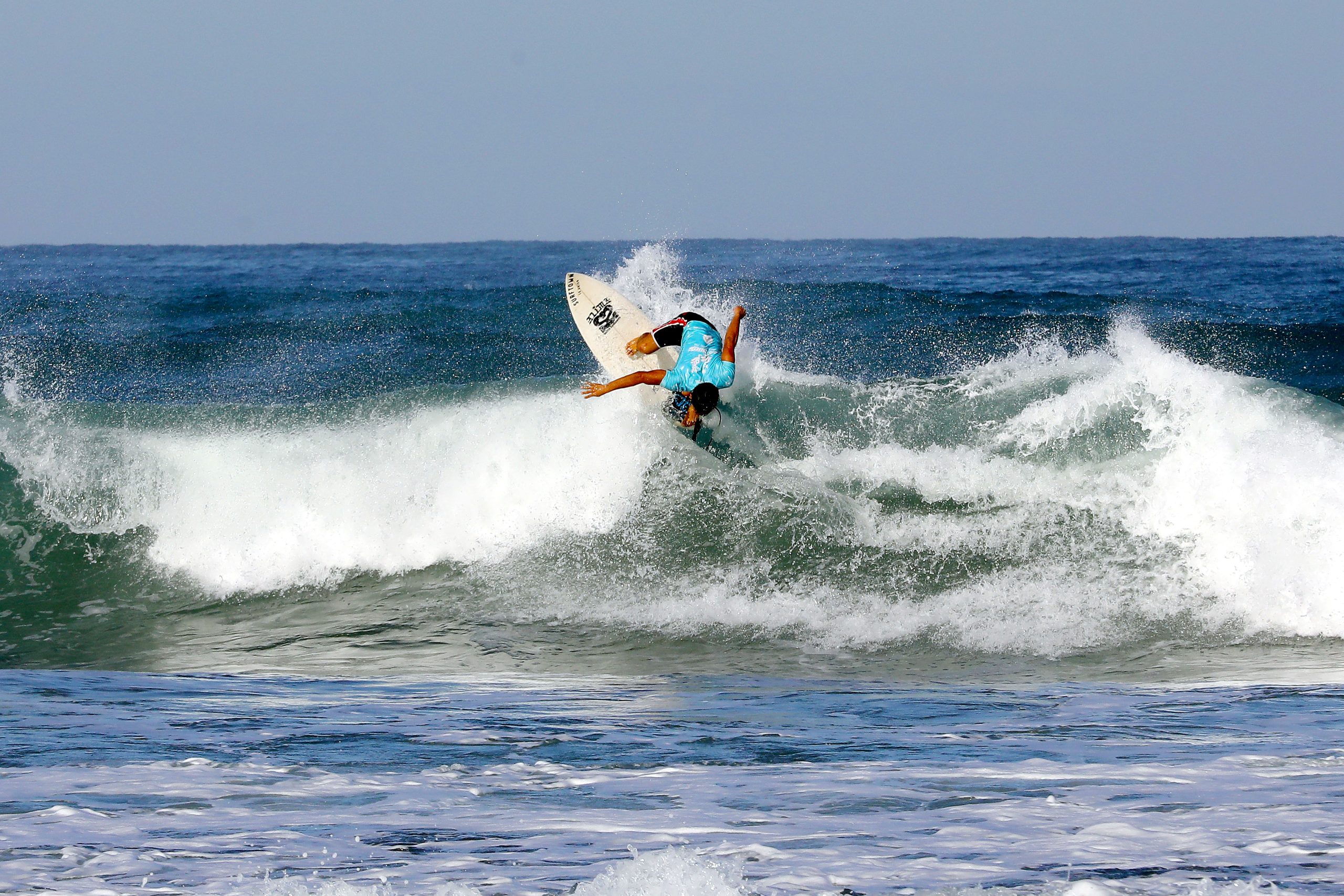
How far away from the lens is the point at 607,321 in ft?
31.8

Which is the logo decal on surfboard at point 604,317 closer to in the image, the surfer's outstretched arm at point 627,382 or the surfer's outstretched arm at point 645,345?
the surfer's outstretched arm at point 645,345

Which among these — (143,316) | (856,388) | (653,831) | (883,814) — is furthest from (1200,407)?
(143,316)

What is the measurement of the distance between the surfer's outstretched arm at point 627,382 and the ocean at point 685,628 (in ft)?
2.22

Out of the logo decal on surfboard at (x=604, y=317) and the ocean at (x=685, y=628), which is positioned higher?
the logo decal on surfboard at (x=604, y=317)

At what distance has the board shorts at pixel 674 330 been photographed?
8273 mm

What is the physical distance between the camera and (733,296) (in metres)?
18.0

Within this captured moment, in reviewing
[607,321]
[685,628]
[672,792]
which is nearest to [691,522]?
[685,628]

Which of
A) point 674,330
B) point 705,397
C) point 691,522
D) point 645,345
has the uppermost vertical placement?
point 674,330

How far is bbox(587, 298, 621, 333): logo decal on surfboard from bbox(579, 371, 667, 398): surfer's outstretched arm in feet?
5.09

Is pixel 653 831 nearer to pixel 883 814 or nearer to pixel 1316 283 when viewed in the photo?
pixel 883 814

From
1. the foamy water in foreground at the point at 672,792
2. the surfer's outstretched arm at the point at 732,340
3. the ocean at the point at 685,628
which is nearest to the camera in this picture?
the foamy water in foreground at the point at 672,792

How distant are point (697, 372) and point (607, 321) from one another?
1.93m

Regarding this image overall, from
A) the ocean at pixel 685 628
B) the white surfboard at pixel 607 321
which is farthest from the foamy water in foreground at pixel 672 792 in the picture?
the white surfboard at pixel 607 321

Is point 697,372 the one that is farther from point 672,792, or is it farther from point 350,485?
point 672,792
